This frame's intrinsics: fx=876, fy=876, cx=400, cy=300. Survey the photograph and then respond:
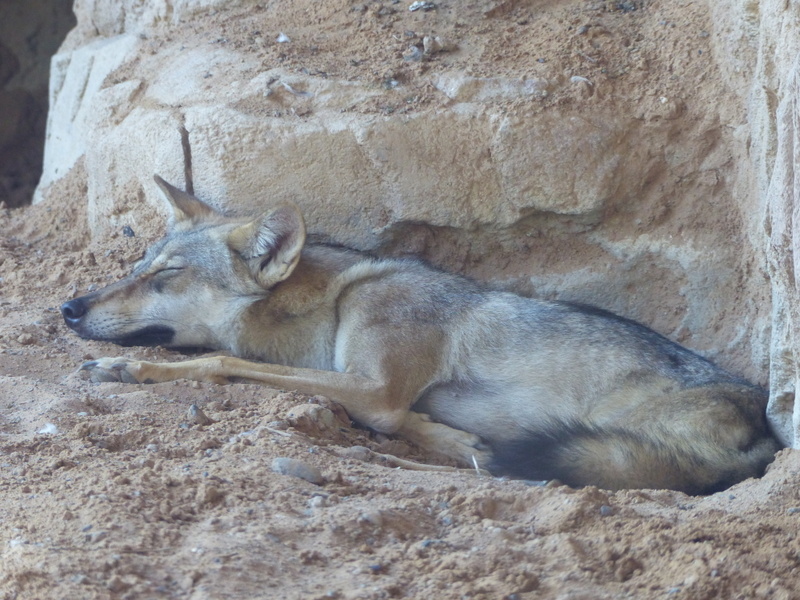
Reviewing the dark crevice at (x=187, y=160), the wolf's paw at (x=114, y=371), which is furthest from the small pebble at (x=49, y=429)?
the dark crevice at (x=187, y=160)

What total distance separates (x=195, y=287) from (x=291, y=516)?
99.6 inches

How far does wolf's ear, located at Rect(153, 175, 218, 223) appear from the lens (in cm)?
523

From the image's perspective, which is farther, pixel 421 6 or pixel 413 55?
pixel 421 6

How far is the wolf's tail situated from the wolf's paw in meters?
1.85

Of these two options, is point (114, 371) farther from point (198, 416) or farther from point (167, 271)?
point (167, 271)

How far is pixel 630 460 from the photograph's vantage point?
13.3 ft

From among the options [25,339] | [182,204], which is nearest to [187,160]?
[182,204]

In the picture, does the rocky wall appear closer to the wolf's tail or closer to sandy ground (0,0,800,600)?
sandy ground (0,0,800,600)

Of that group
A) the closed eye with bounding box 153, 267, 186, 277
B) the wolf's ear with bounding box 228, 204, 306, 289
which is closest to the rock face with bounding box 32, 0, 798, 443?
the wolf's ear with bounding box 228, 204, 306, 289

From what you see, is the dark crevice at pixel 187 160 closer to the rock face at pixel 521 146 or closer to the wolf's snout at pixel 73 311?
the rock face at pixel 521 146

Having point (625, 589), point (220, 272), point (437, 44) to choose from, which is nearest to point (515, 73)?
point (437, 44)

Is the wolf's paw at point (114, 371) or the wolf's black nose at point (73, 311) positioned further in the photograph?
the wolf's black nose at point (73, 311)

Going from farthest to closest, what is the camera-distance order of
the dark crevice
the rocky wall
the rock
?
1. the rocky wall
2. the dark crevice
3. the rock

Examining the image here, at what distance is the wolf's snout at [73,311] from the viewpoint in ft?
16.0
